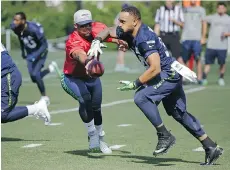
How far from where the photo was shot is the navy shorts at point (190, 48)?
2169 centimetres

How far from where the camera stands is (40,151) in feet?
35.2

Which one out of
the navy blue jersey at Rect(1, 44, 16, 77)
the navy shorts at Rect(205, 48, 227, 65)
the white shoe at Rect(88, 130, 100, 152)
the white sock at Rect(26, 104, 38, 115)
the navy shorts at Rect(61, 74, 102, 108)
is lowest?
the navy shorts at Rect(205, 48, 227, 65)

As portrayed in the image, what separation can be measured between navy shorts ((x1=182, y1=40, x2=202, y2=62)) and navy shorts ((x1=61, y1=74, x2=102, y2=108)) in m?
10.8

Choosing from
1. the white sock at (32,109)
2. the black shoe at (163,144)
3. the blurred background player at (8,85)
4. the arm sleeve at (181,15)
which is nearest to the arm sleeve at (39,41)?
the arm sleeve at (181,15)

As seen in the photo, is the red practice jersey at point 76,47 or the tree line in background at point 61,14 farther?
the tree line in background at point 61,14

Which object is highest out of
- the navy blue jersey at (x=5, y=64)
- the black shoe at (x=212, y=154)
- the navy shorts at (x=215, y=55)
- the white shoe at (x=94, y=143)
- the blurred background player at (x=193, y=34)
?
the navy blue jersey at (x=5, y=64)

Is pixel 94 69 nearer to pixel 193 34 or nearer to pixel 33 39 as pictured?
pixel 33 39

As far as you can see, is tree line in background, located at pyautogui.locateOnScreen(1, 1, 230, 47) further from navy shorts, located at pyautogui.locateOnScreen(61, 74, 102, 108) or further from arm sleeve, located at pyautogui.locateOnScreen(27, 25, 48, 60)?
navy shorts, located at pyautogui.locateOnScreen(61, 74, 102, 108)

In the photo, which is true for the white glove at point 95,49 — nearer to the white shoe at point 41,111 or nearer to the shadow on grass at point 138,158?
the shadow on grass at point 138,158

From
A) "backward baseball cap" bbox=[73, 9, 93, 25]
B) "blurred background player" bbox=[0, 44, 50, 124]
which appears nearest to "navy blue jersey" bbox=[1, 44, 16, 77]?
"blurred background player" bbox=[0, 44, 50, 124]

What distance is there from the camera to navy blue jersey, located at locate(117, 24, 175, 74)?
9.40 meters

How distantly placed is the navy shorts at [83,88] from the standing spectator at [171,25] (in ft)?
36.5

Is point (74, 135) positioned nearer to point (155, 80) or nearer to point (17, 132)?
point (17, 132)

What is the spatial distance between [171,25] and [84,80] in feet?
37.5
